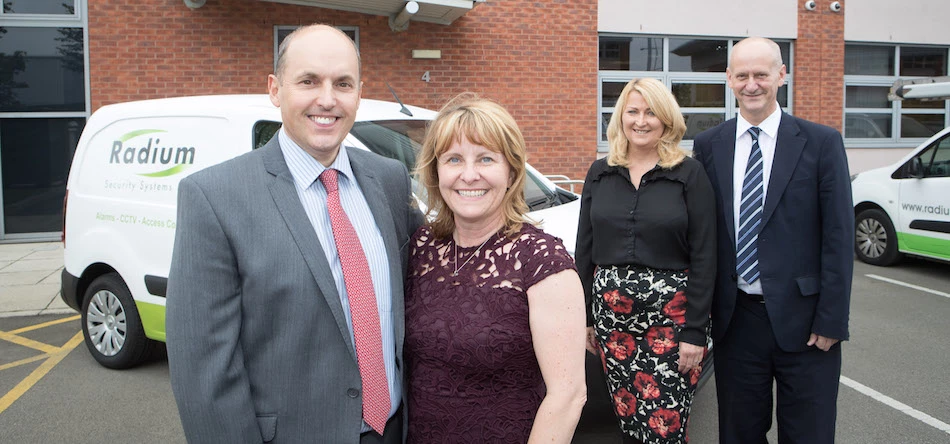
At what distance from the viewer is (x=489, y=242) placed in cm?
193

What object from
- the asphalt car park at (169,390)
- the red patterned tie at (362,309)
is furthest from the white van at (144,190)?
the red patterned tie at (362,309)

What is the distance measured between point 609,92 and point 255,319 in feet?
35.0

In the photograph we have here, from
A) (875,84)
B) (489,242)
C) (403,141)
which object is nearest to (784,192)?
(489,242)

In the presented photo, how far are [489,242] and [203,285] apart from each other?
2.50 ft

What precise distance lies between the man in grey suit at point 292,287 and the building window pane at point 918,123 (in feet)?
46.8

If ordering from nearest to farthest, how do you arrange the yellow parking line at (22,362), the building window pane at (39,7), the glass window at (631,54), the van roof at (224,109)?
the van roof at (224,109) < the yellow parking line at (22,362) < the building window pane at (39,7) < the glass window at (631,54)

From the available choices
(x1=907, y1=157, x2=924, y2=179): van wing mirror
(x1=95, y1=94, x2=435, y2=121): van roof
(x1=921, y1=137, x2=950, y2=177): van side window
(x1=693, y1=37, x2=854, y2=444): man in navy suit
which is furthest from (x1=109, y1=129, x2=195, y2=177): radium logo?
(x1=921, y1=137, x2=950, y2=177): van side window

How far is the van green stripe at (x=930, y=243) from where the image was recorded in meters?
7.67

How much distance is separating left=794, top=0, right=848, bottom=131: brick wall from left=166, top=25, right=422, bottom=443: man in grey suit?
12090 mm

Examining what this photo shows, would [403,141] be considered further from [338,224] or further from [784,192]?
[338,224]

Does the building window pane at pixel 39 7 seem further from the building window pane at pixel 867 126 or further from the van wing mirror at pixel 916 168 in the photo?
the building window pane at pixel 867 126

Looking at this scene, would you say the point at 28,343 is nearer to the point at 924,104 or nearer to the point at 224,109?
the point at 224,109

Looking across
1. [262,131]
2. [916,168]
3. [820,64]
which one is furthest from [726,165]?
[820,64]

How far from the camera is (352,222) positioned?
1799 mm
